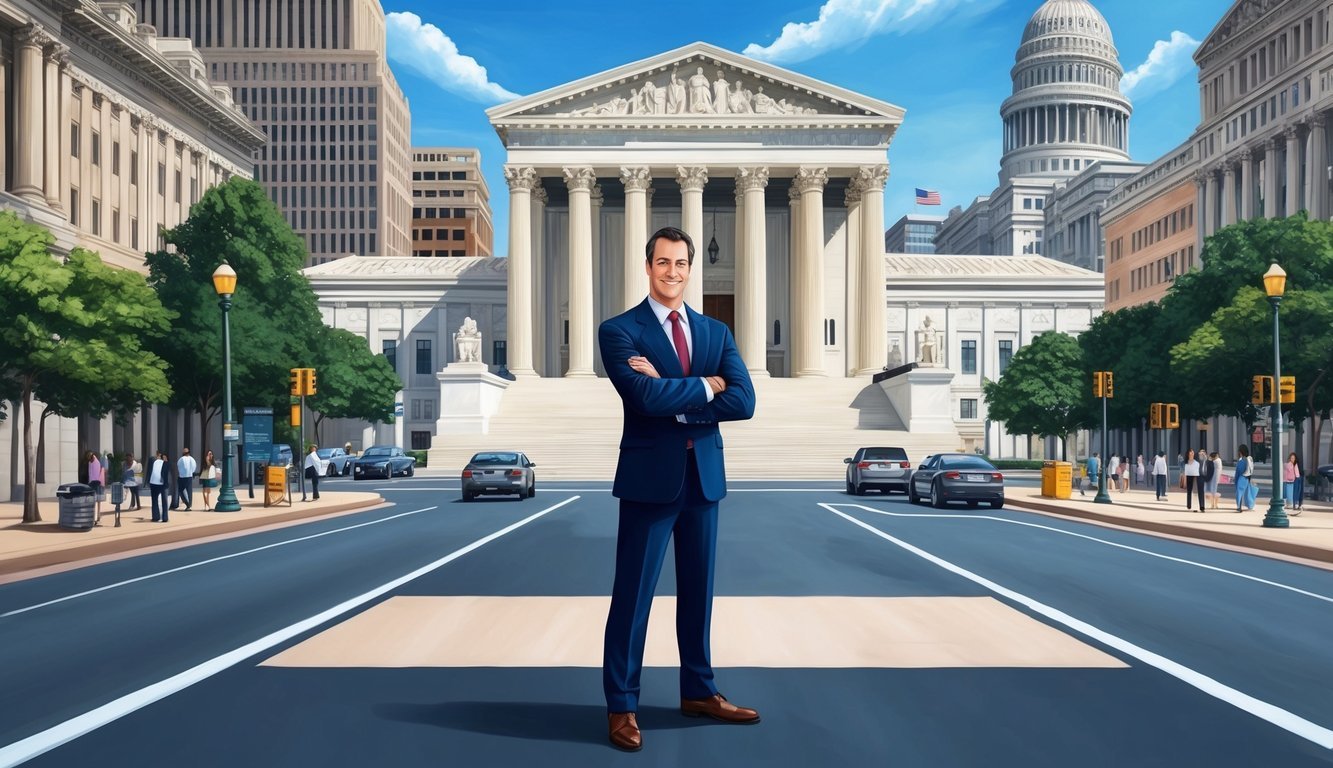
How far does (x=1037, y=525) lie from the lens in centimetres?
2591

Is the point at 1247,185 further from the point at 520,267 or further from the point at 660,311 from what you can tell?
the point at 660,311

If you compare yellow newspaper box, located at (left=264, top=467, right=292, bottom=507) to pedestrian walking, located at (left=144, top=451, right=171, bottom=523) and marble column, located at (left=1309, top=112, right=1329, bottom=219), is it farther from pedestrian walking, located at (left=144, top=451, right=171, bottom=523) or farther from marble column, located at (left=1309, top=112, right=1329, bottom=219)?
marble column, located at (left=1309, top=112, right=1329, bottom=219)

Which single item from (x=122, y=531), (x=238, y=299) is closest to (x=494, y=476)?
(x=122, y=531)

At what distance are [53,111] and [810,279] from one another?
39.4 meters

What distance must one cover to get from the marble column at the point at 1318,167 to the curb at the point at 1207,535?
51195mm

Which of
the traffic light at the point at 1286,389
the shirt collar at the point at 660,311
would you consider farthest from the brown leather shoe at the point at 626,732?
the traffic light at the point at 1286,389

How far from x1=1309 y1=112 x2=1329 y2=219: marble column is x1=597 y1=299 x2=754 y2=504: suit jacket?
7660cm

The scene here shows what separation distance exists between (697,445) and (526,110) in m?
70.8

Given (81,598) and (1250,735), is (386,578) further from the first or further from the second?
(1250,735)

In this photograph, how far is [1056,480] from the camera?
37094 millimetres

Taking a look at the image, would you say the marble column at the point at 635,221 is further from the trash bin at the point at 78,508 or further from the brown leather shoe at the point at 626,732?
the brown leather shoe at the point at 626,732

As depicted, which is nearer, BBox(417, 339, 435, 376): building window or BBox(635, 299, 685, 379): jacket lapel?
BBox(635, 299, 685, 379): jacket lapel

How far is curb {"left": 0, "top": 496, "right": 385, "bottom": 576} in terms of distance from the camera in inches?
698

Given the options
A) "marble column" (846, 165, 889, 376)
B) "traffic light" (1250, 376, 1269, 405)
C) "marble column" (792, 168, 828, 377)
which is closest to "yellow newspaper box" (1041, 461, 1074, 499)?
"traffic light" (1250, 376, 1269, 405)
